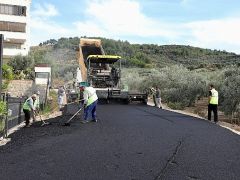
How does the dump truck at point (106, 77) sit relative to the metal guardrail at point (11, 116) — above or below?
above

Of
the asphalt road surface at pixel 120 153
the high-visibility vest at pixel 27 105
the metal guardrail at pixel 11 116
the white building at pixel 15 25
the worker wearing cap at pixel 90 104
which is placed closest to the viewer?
the asphalt road surface at pixel 120 153

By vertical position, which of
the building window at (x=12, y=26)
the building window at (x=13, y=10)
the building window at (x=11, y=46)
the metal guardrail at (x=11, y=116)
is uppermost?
the building window at (x=13, y=10)

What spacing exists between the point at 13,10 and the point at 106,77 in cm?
2991

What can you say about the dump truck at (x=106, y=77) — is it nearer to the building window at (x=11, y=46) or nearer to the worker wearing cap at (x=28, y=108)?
the worker wearing cap at (x=28, y=108)

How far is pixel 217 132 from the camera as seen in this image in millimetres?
14086

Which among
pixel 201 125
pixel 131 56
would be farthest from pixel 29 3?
pixel 201 125

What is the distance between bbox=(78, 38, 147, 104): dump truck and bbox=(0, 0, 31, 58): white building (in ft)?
82.8

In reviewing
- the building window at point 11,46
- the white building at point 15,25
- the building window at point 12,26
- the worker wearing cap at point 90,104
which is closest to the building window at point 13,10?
the white building at point 15,25

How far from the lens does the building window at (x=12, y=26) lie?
54.1m

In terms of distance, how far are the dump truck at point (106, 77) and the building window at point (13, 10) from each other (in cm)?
2650

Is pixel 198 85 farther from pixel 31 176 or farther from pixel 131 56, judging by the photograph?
pixel 131 56

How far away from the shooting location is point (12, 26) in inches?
2148

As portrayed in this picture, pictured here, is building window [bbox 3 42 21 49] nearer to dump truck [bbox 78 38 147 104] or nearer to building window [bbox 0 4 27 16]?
building window [bbox 0 4 27 16]

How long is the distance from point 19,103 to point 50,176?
838 cm
